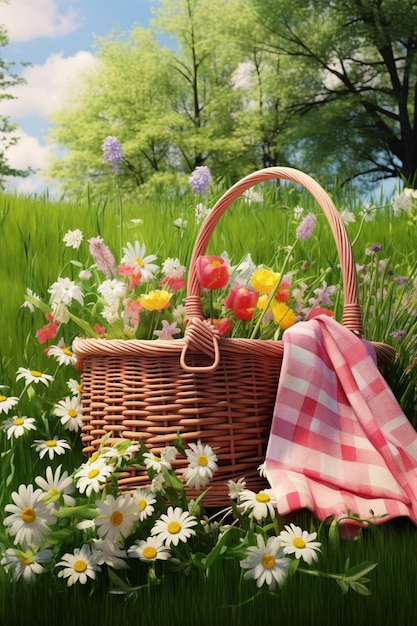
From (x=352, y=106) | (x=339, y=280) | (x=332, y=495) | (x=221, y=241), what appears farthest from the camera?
(x=352, y=106)

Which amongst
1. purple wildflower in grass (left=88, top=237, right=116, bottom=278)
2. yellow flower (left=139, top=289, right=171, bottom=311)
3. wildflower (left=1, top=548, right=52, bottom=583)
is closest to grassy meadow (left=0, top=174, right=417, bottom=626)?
wildflower (left=1, top=548, right=52, bottom=583)

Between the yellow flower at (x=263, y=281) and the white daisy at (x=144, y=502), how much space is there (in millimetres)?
734

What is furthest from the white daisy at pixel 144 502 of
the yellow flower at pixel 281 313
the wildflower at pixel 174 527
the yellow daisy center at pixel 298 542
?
the yellow flower at pixel 281 313

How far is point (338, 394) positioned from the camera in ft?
7.18

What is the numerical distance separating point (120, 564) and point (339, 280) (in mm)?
1816

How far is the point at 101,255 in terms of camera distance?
7.46 ft

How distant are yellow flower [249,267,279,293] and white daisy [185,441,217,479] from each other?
55cm

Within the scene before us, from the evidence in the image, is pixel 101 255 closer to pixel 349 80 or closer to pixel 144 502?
pixel 144 502

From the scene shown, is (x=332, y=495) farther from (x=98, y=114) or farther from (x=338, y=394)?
(x=98, y=114)

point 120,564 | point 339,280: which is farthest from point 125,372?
point 339,280

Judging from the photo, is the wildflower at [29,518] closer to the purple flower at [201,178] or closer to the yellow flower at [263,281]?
the yellow flower at [263,281]

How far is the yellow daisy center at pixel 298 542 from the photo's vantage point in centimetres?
164

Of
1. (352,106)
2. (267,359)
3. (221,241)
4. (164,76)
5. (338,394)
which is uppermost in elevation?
(164,76)

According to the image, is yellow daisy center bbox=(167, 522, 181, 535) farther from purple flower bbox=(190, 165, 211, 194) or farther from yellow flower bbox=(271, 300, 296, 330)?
purple flower bbox=(190, 165, 211, 194)
